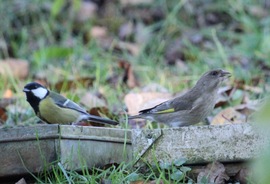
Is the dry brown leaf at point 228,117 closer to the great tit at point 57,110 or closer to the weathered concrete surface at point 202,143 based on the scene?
the great tit at point 57,110

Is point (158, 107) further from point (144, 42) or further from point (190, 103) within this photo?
point (144, 42)

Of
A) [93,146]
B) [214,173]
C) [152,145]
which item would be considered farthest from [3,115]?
[214,173]

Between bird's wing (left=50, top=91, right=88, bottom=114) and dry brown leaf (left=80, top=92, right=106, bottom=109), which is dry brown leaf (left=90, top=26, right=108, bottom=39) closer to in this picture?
dry brown leaf (left=80, top=92, right=106, bottom=109)

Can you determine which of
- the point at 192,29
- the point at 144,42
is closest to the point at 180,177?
the point at 144,42

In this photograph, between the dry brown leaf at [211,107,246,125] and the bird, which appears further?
the dry brown leaf at [211,107,246,125]

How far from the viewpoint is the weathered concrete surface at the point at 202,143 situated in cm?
344

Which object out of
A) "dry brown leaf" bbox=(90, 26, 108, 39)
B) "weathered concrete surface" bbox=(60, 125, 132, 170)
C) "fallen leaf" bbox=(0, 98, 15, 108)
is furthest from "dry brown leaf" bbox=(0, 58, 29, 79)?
"weathered concrete surface" bbox=(60, 125, 132, 170)

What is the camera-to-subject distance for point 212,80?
188 inches

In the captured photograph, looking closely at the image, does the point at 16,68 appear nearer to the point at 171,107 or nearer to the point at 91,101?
the point at 91,101

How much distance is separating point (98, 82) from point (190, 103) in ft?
7.15

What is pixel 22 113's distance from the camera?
17.3ft

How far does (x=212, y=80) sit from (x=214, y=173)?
1.50 metres

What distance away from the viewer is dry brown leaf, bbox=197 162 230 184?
337cm

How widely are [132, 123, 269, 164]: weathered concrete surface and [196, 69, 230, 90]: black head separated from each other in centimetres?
125
